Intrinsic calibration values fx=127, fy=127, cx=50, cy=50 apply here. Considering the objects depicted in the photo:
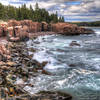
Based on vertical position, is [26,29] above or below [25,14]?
below

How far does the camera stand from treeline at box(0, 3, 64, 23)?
68.8 m

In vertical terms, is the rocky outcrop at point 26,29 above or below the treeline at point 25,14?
below

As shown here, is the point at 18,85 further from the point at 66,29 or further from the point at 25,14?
the point at 25,14

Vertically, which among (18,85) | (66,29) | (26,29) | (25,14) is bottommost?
(18,85)

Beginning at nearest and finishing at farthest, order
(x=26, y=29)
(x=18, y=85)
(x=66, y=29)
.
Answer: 1. (x=18, y=85)
2. (x=26, y=29)
3. (x=66, y=29)

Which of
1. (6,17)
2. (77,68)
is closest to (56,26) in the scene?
(6,17)

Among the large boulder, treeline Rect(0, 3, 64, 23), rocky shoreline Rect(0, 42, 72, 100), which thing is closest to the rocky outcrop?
the large boulder

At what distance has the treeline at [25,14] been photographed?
226ft

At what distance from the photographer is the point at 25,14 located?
71.8m

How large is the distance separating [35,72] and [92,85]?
5.77 metres

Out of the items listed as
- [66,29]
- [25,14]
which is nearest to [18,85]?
[66,29]

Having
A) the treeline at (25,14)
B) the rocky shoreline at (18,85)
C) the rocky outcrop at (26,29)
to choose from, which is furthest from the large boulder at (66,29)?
the rocky shoreline at (18,85)

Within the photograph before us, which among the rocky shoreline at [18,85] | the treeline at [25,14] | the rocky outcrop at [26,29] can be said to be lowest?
the rocky shoreline at [18,85]

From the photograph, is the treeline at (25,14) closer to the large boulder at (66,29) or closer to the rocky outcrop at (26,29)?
the rocky outcrop at (26,29)
